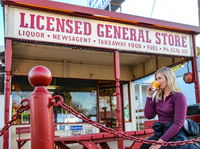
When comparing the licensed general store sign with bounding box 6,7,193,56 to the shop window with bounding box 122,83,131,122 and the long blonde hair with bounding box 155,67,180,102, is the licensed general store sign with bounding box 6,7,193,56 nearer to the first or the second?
the long blonde hair with bounding box 155,67,180,102

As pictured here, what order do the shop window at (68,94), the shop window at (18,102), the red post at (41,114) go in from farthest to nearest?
the shop window at (68,94) → the shop window at (18,102) → the red post at (41,114)

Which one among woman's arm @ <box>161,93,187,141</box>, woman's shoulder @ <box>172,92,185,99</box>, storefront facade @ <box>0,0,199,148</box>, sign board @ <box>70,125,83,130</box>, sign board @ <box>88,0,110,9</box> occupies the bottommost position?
sign board @ <box>70,125,83,130</box>

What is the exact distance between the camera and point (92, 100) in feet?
31.0

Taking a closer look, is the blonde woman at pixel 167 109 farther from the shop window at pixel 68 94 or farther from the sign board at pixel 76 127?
the sign board at pixel 76 127

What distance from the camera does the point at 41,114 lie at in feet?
5.95

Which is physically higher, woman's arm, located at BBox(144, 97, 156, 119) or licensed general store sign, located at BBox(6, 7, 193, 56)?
licensed general store sign, located at BBox(6, 7, 193, 56)

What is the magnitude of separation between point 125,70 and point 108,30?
413 centimetres

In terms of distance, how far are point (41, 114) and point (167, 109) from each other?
1.20 m

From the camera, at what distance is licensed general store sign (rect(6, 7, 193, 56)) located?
507cm

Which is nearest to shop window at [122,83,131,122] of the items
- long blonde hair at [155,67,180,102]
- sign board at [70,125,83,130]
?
sign board at [70,125,83,130]

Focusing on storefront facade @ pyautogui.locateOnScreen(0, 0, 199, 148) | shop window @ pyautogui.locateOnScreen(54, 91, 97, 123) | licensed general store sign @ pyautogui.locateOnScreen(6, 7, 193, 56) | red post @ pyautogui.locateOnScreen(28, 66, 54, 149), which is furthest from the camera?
shop window @ pyautogui.locateOnScreen(54, 91, 97, 123)

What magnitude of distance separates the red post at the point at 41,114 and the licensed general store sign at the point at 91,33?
342 centimetres

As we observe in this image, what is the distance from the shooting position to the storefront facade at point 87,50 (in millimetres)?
5184

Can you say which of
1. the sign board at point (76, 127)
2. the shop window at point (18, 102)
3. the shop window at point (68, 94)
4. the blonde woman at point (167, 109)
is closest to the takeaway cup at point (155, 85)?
the blonde woman at point (167, 109)
